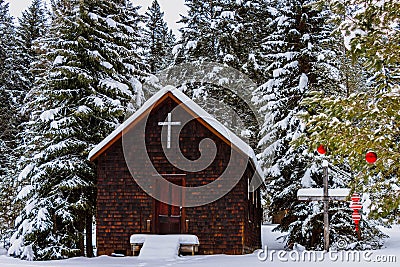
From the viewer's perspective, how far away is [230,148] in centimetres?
1684

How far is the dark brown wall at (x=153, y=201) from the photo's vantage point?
1678cm

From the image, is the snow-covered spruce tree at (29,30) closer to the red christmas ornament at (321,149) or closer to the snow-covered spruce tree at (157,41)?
the snow-covered spruce tree at (157,41)

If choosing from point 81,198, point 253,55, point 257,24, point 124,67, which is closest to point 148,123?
point 81,198

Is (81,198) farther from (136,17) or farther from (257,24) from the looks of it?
(257,24)

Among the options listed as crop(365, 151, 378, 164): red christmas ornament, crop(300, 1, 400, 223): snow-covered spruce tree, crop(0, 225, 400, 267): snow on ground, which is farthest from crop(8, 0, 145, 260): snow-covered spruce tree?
crop(365, 151, 378, 164): red christmas ornament

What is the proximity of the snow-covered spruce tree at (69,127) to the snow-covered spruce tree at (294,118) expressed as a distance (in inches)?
241

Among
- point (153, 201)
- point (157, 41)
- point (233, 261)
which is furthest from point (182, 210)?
point (157, 41)

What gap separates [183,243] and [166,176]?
2264 millimetres

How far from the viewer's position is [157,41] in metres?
38.2

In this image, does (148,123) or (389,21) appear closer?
(389,21)

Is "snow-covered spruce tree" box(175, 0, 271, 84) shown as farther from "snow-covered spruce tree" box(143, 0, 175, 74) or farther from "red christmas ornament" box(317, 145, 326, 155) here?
"red christmas ornament" box(317, 145, 326, 155)

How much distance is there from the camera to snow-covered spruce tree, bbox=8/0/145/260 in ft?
62.2

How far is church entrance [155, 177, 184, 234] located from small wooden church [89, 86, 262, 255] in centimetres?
11

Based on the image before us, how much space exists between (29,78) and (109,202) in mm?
17330
